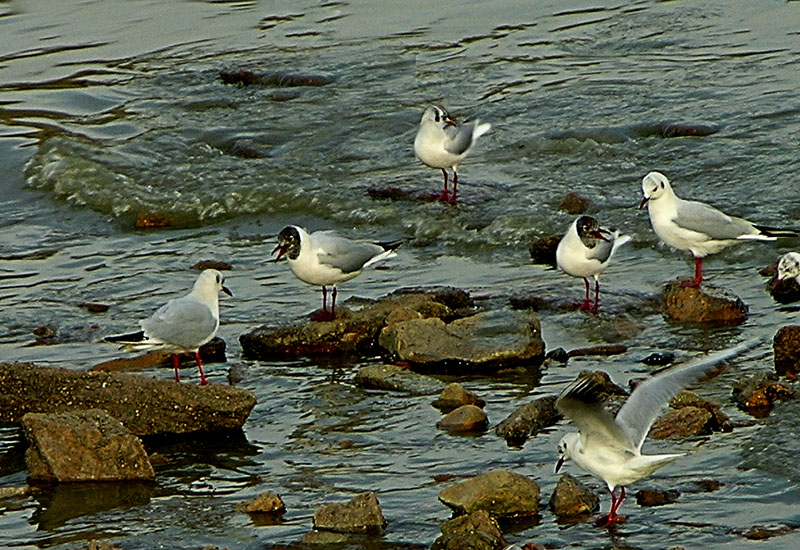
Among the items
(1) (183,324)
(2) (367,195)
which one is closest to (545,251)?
(2) (367,195)

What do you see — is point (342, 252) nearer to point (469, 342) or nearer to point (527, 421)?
point (469, 342)

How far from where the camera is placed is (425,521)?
7.03 m

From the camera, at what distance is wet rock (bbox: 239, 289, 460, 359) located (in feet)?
32.5

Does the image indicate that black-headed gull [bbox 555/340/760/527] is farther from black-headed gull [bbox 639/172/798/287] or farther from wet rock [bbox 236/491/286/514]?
black-headed gull [bbox 639/172/798/287]

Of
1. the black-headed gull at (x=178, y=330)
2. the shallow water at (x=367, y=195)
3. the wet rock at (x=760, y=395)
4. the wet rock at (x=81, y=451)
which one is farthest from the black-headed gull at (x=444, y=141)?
the wet rock at (x=81, y=451)

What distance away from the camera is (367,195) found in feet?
46.2

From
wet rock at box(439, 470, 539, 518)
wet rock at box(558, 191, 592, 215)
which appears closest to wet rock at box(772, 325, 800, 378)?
wet rock at box(439, 470, 539, 518)

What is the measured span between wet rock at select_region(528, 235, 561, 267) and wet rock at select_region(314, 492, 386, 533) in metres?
5.08

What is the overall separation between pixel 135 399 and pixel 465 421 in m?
1.87

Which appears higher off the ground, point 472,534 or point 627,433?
point 627,433

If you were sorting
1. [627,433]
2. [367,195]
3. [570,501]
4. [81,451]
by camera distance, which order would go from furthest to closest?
1. [367,195]
2. [81,451]
3. [570,501]
4. [627,433]

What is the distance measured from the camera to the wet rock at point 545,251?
11.8m

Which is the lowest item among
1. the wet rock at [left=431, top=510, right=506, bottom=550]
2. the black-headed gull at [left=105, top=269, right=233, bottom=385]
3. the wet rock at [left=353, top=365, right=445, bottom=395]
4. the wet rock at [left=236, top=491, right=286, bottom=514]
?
the wet rock at [left=353, top=365, right=445, bottom=395]

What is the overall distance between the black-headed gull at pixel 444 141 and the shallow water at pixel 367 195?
35 cm
